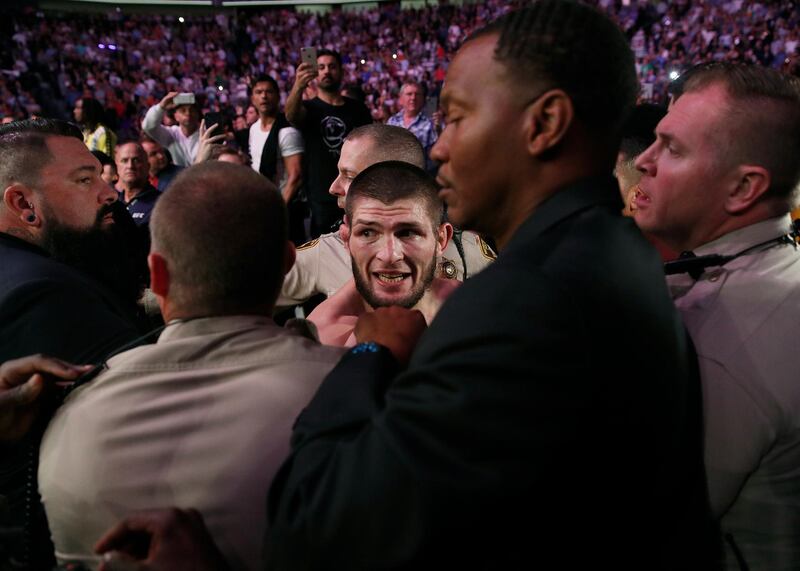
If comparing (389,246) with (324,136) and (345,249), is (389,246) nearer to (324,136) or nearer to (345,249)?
(345,249)

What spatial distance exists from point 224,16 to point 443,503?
27546 mm

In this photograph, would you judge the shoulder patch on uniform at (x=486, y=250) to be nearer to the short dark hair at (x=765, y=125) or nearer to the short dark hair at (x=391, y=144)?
the short dark hair at (x=391, y=144)

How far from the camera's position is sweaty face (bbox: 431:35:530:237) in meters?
1.05

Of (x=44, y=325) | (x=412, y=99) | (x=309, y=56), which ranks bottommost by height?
(x=44, y=325)

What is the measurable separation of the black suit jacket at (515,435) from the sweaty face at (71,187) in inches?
76.4

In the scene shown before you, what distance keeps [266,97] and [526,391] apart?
509 centimetres

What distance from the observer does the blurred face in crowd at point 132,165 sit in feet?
16.5

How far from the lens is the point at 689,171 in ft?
5.41

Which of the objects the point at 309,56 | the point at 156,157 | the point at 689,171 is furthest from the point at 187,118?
the point at 689,171

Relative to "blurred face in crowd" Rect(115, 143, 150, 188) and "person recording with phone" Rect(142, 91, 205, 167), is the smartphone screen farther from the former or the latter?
"person recording with phone" Rect(142, 91, 205, 167)

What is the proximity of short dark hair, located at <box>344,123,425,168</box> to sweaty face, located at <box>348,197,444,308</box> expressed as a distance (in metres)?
0.79

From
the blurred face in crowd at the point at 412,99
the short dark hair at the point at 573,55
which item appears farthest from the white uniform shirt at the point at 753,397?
the blurred face in crowd at the point at 412,99

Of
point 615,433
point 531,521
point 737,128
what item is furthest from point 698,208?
point 531,521

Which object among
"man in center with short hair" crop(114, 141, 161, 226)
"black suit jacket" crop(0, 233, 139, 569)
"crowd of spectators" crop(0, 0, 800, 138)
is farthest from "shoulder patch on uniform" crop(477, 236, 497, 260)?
"crowd of spectators" crop(0, 0, 800, 138)
